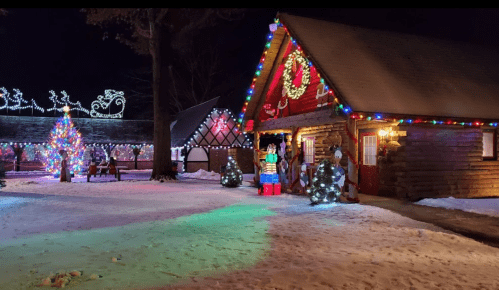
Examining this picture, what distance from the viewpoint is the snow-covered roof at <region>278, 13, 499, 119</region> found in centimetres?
1262

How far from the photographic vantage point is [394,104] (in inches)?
490

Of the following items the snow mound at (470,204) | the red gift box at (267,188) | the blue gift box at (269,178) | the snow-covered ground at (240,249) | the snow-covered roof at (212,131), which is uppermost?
the snow-covered roof at (212,131)

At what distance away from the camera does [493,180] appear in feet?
48.4

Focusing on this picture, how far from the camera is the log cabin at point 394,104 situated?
12.6 metres

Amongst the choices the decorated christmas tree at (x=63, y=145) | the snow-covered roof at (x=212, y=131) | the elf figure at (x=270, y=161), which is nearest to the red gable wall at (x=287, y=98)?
the elf figure at (x=270, y=161)

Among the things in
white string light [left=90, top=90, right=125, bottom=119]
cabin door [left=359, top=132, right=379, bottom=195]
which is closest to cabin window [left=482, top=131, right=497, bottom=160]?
cabin door [left=359, top=132, right=379, bottom=195]

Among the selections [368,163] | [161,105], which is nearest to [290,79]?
[368,163]

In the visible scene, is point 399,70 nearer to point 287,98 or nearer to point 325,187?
point 287,98

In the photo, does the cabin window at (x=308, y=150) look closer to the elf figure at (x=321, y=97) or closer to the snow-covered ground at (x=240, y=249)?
the elf figure at (x=321, y=97)

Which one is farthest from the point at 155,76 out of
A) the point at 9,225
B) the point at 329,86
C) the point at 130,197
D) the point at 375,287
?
the point at 375,287

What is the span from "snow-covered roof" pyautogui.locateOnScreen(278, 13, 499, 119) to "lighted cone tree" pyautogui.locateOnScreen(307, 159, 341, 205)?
1981 millimetres

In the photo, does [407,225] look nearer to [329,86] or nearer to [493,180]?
[329,86]

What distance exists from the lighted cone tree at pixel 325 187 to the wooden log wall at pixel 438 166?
2679 mm

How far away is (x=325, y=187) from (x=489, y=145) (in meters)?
7.28
